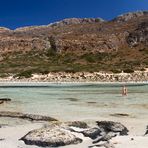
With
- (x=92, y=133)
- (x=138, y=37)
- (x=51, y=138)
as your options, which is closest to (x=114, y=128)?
(x=92, y=133)

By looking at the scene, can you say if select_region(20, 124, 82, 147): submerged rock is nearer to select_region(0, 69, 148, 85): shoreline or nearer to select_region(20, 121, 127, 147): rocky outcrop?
select_region(20, 121, 127, 147): rocky outcrop

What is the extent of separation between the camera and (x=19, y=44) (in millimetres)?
152500

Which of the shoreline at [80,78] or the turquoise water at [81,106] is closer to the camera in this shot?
the turquoise water at [81,106]

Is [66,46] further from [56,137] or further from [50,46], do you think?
[56,137]

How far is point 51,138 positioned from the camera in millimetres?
12711

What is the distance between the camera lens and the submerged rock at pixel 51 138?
12578 millimetres

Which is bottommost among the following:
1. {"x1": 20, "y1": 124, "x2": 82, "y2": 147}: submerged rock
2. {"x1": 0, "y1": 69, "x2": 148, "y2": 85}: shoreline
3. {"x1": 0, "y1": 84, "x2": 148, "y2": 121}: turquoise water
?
{"x1": 0, "y1": 84, "x2": 148, "y2": 121}: turquoise water

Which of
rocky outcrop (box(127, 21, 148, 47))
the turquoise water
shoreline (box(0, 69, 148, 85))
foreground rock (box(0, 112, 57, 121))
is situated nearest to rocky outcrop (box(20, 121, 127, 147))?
foreground rock (box(0, 112, 57, 121))

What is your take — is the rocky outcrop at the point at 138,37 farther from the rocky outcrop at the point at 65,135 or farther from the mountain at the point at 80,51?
the rocky outcrop at the point at 65,135

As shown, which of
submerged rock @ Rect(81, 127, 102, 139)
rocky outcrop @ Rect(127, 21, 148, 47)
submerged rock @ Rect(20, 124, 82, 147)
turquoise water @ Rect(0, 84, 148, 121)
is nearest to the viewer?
submerged rock @ Rect(20, 124, 82, 147)

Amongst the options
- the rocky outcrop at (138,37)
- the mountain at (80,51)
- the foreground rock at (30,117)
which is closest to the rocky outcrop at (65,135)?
the foreground rock at (30,117)

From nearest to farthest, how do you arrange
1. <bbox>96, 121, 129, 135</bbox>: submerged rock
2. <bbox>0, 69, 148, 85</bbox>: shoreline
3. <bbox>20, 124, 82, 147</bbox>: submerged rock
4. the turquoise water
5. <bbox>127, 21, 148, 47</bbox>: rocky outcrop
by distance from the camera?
<bbox>20, 124, 82, 147</bbox>: submerged rock, <bbox>96, 121, 129, 135</bbox>: submerged rock, the turquoise water, <bbox>0, 69, 148, 85</bbox>: shoreline, <bbox>127, 21, 148, 47</bbox>: rocky outcrop

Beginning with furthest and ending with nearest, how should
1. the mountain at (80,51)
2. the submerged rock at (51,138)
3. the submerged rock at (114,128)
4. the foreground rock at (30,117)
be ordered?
the mountain at (80,51) → the foreground rock at (30,117) → the submerged rock at (114,128) → the submerged rock at (51,138)

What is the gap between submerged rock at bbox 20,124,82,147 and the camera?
12578mm
